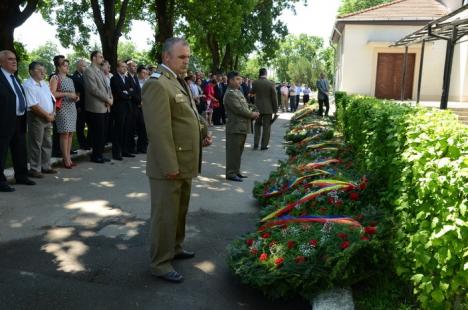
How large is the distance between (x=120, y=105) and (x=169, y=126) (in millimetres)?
6596

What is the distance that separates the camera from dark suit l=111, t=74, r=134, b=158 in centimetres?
1009

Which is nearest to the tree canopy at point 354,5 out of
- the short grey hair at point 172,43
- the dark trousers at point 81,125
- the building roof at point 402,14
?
the building roof at point 402,14

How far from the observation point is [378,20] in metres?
27.1

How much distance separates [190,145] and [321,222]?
152cm

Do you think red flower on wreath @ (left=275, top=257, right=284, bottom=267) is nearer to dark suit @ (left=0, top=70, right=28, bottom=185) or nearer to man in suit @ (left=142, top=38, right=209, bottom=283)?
man in suit @ (left=142, top=38, right=209, bottom=283)

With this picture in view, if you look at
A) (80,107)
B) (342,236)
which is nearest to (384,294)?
(342,236)

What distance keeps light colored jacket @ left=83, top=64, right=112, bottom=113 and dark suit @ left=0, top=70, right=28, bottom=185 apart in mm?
1982

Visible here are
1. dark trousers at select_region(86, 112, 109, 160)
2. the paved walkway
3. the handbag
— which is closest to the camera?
the paved walkway

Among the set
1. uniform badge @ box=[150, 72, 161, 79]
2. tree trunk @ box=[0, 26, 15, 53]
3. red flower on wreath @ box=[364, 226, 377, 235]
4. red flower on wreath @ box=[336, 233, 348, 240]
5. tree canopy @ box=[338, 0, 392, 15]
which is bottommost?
red flower on wreath @ box=[336, 233, 348, 240]

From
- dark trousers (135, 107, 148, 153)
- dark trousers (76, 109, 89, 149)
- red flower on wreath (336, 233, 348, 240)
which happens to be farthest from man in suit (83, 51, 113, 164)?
red flower on wreath (336, 233, 348, 240)

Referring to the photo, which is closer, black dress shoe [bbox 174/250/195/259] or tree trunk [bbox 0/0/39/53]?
black dress shoe [bbox 174/250/195/259]

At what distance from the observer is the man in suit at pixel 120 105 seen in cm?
1009

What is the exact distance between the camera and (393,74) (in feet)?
91.0

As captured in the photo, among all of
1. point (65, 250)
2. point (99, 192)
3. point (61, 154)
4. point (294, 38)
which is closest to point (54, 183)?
point (99, 192)
